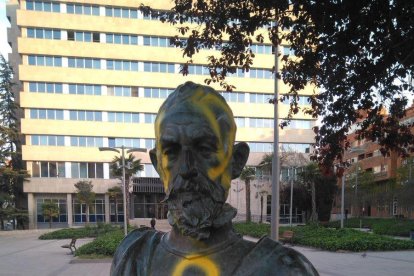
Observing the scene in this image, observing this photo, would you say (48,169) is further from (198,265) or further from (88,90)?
(198,265)

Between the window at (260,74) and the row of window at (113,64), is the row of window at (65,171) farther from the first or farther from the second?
the window at (260,74)

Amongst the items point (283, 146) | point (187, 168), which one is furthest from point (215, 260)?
point (283, 146)

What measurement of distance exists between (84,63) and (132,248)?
48.6 meters

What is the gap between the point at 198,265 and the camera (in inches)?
52.0

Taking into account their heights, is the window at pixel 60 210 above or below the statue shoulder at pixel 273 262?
below

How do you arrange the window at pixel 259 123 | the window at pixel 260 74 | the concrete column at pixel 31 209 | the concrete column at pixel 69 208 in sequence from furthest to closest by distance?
the window at pixel 259 123
the window at pixel 260 74
the concrete column at pixel 69 208
the concrete column at pixel 31 209

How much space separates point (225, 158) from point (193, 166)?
4.9 inches

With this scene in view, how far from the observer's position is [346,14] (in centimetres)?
596

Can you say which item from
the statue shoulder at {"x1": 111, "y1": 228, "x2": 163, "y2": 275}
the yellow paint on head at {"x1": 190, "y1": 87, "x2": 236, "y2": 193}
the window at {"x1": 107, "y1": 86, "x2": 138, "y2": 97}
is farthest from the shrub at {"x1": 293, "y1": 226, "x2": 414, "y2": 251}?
the window at {"x1": 107, "y1": 86, "x2": 138, "y2": 97}

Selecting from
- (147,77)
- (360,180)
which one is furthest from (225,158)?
(360,180)

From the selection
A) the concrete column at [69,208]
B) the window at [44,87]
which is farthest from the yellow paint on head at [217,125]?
the concrete column at [69,208]

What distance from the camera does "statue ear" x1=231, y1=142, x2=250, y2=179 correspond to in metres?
1.42

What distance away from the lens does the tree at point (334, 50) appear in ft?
19.4

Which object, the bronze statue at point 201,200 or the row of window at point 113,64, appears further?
the row of window at point 113,64
